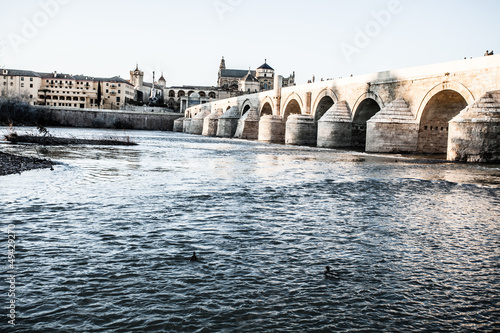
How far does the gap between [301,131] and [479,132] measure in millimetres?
16909

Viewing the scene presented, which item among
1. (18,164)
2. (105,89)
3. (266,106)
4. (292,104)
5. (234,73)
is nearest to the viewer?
(18,164)

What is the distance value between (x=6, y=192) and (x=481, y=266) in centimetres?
668

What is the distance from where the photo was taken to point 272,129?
38.4m

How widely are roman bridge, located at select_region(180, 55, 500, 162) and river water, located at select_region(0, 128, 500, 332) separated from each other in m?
9.33

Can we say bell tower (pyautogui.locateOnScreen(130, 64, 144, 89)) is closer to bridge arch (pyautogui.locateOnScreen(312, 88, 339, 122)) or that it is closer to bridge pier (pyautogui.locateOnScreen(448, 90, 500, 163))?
bridge arch (pyautogui.locateOnScreen(312, 88, 339, 122))

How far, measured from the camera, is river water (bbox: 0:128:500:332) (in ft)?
9.93

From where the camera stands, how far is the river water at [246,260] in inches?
119

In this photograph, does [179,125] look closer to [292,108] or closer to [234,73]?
[292,108]

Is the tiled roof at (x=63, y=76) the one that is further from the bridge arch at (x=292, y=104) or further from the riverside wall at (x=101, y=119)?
the bridge arch at (x=292, y=104)

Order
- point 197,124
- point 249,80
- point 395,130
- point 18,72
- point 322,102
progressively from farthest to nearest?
point 249,80 < point 18,72 < point 197,124 < point 322,102 < point 395,130

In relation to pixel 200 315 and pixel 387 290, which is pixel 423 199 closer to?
pixel 387 290

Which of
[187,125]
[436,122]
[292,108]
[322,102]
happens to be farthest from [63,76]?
[436,122]

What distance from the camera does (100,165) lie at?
40.5ft

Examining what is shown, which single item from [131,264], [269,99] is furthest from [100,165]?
[269,99]
